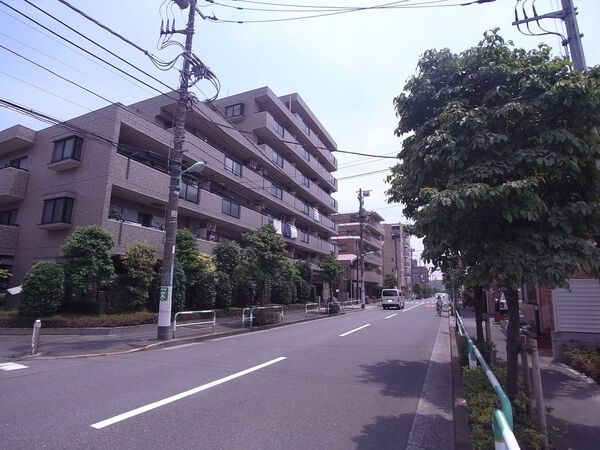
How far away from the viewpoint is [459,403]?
20.8 ft

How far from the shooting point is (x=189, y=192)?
22.6 meters

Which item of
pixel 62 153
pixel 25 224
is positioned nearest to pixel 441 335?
pixel 62 153

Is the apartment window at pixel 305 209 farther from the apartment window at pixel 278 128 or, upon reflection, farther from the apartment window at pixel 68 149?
the apartment window at pixel 68 149

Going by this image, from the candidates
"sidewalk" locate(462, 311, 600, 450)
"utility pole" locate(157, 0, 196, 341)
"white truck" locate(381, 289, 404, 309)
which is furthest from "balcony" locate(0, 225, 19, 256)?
"white truck" locate(381, 289, 404, 309)

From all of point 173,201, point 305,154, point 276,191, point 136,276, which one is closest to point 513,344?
point 173,201

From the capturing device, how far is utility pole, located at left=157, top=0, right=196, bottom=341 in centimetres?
1316

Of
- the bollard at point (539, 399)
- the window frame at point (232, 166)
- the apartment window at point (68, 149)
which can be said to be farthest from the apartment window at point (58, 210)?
the bollard at point (539, 399)

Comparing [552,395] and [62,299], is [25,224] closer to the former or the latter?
[62,299]

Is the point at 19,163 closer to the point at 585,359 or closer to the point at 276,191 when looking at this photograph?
the point at 276,191

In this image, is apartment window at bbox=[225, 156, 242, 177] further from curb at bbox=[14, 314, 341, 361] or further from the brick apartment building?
curb at bbox=[14, 314, 341, 361]

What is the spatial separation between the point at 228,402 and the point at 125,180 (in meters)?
15.2

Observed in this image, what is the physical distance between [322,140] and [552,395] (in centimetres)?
4355

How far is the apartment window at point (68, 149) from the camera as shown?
18.6 m

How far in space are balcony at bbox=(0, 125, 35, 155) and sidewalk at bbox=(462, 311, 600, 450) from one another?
80.6 feet
